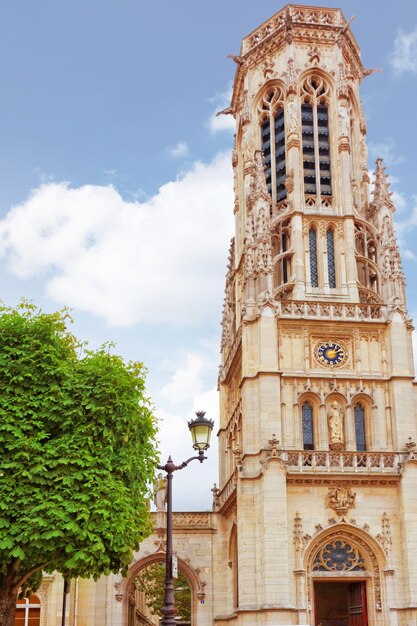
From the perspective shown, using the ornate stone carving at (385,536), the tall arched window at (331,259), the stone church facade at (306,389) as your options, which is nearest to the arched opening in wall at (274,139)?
the stone church facade at (306,389)

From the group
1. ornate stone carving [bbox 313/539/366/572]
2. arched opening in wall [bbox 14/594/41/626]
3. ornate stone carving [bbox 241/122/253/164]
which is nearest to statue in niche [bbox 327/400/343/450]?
ornate stone carving [bbox 313/539/366/572]

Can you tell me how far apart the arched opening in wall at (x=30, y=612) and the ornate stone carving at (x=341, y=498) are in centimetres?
1606

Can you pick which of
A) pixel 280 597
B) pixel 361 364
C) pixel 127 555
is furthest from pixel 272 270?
pixel 127 555

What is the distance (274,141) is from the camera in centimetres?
5306

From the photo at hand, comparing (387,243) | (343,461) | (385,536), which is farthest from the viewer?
(387,243)

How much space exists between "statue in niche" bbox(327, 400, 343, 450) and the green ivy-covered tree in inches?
558

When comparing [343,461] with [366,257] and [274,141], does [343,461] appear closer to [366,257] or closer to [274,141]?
[366,257]

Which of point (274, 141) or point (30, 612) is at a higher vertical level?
point (274, 141)

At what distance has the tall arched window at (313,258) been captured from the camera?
48.0 meters

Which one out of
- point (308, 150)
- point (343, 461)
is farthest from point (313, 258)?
point (343, 461)

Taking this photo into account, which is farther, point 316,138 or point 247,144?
point 247,144

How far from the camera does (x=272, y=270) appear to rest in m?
45.8

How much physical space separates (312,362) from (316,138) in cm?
1558

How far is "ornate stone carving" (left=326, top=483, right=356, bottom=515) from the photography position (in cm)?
4050
